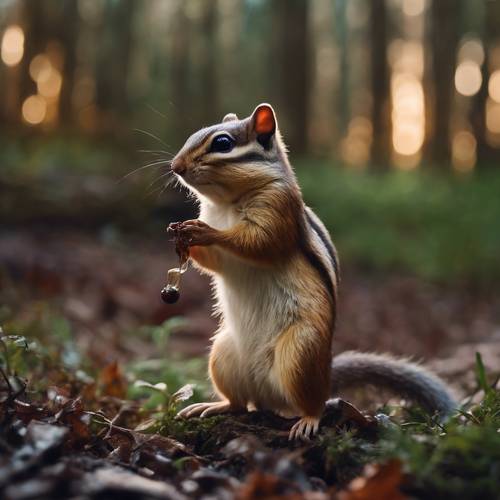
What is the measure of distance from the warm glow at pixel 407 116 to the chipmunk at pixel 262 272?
126ft

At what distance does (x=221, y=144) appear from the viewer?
3.27m

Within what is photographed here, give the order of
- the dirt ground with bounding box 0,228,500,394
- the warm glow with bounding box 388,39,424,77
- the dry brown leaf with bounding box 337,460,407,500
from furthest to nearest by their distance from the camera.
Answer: the warm glow with bounding box 388,39,424,77
the dirt ground with bounding box 0,228,500,394
the dry brown leaf with bounding box 337,460,407,500

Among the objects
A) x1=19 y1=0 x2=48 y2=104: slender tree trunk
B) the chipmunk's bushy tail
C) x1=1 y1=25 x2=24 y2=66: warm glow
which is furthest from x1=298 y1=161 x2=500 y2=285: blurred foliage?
x1=1 y1=25 x2=24 y2=66: warm glow

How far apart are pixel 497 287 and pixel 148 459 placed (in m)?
8.11

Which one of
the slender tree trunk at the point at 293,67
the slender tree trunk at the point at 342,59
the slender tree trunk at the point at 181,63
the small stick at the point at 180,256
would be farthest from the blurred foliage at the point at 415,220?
the slender tree trunk at the point at 342,59

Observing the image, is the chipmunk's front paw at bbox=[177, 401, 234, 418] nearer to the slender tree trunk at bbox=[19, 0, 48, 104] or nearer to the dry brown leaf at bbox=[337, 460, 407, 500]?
the dry brown leaf at bbox=[337, 460, 407, 500]

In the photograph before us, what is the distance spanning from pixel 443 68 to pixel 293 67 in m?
4.08

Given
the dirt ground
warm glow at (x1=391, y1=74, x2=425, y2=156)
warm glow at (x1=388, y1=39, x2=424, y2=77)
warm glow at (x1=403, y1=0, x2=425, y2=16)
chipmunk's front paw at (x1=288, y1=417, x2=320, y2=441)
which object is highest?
warm glow at (x1=403, y1=0, x2=425, y2=16)

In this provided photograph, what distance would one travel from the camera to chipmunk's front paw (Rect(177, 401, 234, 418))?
3230 millimetres

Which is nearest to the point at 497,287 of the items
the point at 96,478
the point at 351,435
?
the point at 351,435

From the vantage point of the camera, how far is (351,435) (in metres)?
2.57

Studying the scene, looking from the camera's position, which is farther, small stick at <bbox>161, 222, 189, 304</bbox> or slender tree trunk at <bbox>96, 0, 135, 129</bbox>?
slender tree trunk at <bbox>96, 0, 135, 129</bbox>

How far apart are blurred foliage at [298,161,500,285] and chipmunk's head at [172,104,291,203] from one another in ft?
24.0

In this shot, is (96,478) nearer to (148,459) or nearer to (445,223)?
(148,459)
